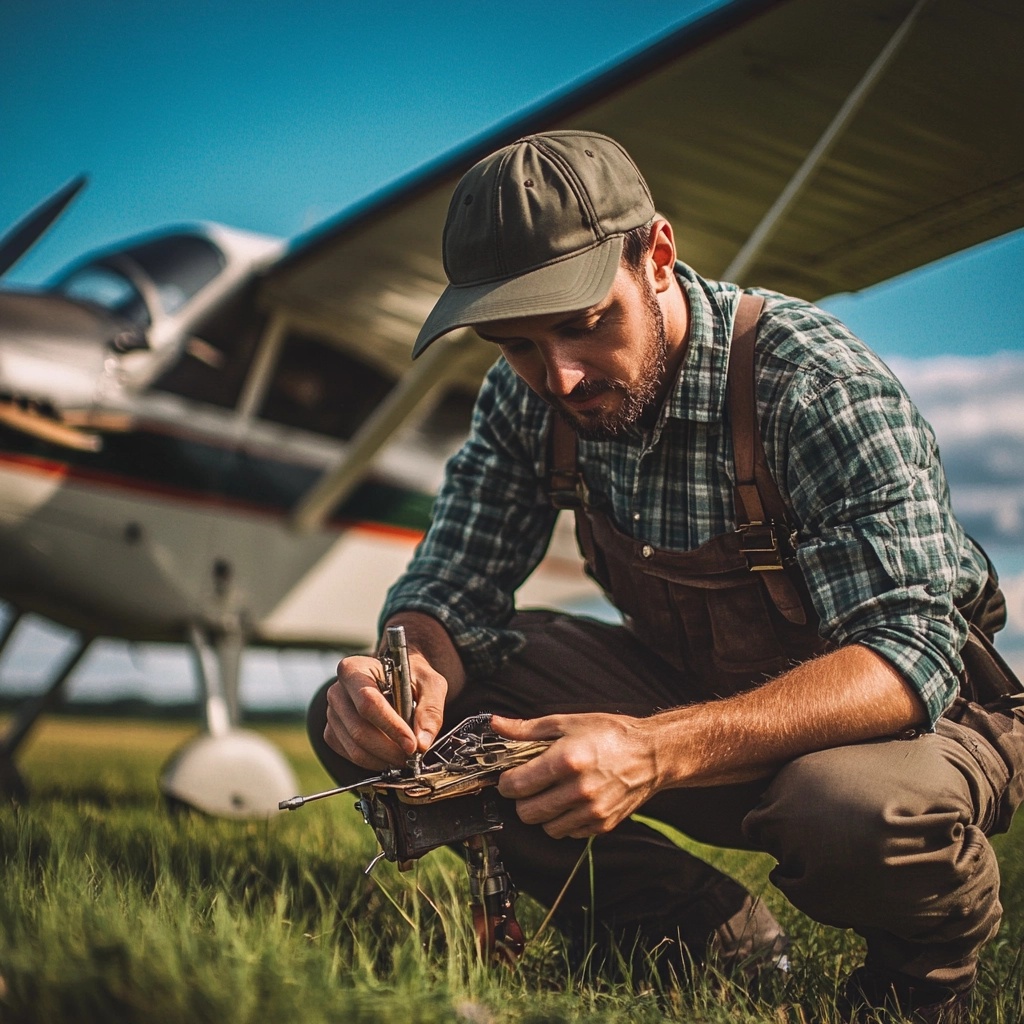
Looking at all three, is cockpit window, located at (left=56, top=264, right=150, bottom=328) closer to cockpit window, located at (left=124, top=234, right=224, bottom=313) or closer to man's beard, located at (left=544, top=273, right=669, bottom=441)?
cockpit window, located at (left=124, top=234, right=224, bottom=313)

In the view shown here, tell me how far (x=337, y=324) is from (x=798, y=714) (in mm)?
4471

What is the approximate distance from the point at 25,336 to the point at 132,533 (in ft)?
3.41

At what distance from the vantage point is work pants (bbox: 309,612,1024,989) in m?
1.60

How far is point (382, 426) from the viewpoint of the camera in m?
4.77

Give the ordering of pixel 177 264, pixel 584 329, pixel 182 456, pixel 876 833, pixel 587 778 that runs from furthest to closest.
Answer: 1. pixel 177 264
2. pixel 182 456
3. pixel 584 329
4. pixel 876 833
5. pixel 587 778

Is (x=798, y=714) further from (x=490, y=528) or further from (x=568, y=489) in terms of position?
(x=490, y=528)

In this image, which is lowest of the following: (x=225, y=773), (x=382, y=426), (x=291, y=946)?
(x=225, y=773)

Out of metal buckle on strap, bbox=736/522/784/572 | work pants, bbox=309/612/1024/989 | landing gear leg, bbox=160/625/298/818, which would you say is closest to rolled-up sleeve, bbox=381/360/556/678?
work pants, bbox=309/612/1024/989

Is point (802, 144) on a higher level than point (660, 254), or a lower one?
higher

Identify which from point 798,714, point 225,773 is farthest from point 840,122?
point 225,773

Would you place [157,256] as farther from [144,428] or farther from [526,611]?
[526,611]

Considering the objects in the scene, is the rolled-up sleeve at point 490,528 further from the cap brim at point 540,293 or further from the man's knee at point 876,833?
the man's knee at point 876,833

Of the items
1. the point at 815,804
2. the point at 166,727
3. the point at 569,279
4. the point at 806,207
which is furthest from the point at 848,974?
the point at 166,727

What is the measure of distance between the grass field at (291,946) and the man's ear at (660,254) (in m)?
1.22
